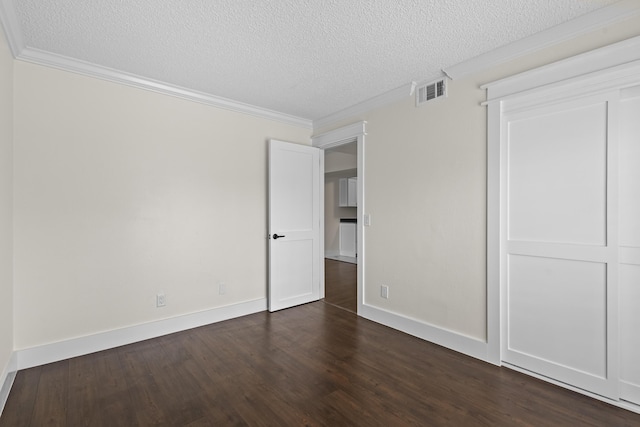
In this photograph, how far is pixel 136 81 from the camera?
2777 millimetres

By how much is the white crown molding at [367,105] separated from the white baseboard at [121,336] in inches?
102

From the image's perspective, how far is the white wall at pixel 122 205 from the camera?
2.37m

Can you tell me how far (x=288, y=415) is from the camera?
1782 millimetres

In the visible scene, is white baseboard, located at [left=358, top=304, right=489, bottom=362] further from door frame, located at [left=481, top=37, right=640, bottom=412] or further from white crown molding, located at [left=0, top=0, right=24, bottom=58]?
white crown molding, located at [left=0, top=0, right=24, bottom=58]

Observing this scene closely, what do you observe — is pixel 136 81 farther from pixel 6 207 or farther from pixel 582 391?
pixel 582 391

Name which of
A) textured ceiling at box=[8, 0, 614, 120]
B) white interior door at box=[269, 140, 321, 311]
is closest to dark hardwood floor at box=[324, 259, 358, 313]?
white interior door at box=[269, 140, 321, 311]

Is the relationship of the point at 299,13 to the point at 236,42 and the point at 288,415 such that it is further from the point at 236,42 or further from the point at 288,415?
the point at 288,415

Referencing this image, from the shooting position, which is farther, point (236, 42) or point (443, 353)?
point (443, 353)

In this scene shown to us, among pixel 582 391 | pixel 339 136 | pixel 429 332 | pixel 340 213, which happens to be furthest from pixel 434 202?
pixel 340 213


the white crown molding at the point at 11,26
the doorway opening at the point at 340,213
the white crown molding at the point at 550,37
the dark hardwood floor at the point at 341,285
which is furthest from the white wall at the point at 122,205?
the doorway opening at the point at 340,213

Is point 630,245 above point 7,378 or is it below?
above

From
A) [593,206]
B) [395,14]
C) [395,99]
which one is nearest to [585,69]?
[593,206]

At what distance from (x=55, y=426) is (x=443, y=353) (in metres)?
2.79

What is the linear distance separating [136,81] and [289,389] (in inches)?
119
